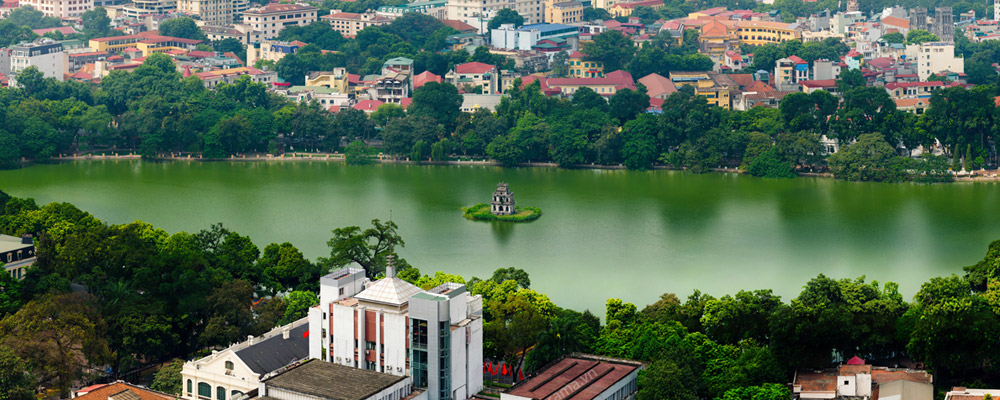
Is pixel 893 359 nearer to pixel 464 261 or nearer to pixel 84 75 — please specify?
pixel 464 261

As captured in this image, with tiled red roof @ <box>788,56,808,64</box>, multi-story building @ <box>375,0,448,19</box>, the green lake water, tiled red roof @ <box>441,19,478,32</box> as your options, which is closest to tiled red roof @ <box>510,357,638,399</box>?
the green lake water

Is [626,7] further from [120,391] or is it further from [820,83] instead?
[120,391]

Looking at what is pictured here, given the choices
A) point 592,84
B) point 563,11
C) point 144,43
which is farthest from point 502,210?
point 563,11

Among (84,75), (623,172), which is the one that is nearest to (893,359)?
(623,172)

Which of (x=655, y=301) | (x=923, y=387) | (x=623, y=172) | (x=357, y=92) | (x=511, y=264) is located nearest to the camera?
(x=923, y=387)

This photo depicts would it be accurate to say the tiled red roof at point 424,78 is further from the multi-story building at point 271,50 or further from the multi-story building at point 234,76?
the multi-story building at point 271,50

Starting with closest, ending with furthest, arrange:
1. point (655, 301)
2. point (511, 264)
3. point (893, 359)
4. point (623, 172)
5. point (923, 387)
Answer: point (923, 387) < point (893, 359) < point (655, 301) < point (511, 264) < point (623, 172)

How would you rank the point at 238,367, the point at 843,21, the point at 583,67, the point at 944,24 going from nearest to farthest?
the point at 238,367, the point at 583,67, the point at 944,24, the point at 843,21

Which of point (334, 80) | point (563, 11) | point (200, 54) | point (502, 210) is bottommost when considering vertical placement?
point (502, 210)
